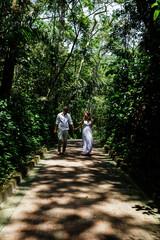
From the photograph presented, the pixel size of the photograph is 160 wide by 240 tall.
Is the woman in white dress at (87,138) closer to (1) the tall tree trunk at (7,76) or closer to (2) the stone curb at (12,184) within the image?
(1) the tall tree trunk at (7,76)

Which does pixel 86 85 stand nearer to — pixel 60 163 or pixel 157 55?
pixel 60 163

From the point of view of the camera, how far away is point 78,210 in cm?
414

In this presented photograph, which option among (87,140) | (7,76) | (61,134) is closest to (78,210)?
(61,134)

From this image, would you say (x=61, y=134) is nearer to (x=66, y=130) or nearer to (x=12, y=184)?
(x=66, y=130)

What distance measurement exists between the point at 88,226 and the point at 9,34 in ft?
21.2

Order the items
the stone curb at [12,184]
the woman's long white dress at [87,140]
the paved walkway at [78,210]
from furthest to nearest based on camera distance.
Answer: the woman's long white dress at [87,140] → the stone curb at [12,184] → the paved walkway at [78,210]

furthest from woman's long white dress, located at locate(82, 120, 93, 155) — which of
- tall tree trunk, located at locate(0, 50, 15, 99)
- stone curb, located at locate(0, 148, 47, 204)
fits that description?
tall tree trunk, located at locate(0, 50, 15, 99)

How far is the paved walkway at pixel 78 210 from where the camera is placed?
337 centimetres

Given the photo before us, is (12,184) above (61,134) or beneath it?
beneath

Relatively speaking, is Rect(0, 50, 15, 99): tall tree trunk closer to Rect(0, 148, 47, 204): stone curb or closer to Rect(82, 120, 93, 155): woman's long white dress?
Rect(0, 148, 47, 204): stone curb

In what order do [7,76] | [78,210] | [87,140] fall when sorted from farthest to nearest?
[87,140], [7,76], [78,210]

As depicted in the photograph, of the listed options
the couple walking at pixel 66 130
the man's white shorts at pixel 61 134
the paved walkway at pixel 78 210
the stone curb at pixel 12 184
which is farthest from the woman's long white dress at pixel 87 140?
the stone curb at pixel 12 184

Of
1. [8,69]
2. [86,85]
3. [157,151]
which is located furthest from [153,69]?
[86,85]

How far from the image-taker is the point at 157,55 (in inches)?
199
